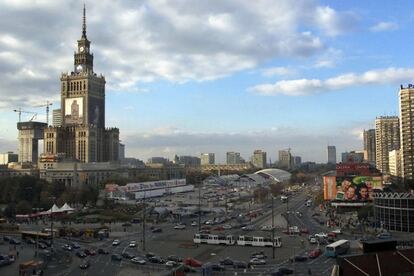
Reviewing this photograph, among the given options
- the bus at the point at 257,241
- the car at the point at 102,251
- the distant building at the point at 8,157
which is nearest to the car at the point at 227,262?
the bus at the point at 257,241

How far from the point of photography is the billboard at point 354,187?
60844mm

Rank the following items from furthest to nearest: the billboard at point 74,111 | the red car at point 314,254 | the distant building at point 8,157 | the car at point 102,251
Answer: the distant building at point 8,157, the billboard at point 74,111, the car at point 102,251, the red car at point 314,254

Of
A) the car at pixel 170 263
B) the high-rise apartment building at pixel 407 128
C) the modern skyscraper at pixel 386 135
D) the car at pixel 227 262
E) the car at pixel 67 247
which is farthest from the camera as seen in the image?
the modern skyscraper at pixel 386 135

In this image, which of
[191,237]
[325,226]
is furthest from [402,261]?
[325,226]

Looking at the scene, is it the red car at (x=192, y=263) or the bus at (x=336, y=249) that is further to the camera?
the bus at (x=336, y=249)

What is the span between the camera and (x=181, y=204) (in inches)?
2766

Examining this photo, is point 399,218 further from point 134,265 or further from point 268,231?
point 134,265

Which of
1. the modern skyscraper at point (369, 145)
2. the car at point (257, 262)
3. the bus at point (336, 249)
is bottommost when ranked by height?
→ the car at point (257, 262)

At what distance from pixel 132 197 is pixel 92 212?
16390 mm

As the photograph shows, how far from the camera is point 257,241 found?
122 ft

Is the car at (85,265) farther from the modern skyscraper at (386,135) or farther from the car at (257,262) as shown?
the modern skyscraper at (386,135)

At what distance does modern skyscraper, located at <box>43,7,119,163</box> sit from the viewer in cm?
10675

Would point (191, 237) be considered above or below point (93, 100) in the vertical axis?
below

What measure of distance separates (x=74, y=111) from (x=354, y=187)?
68.2 meters
